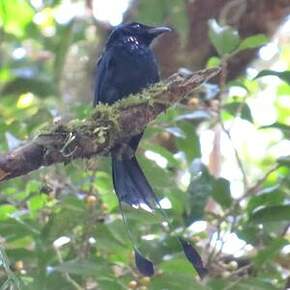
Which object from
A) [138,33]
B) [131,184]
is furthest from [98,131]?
[138,33]

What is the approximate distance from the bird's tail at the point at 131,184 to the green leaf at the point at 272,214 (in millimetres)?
412

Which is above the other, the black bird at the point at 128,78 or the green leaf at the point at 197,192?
the black bird at the point at 128,78

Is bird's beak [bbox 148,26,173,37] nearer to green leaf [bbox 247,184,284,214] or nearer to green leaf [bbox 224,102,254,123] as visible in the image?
green leaf [bbox 224,102,254,123]

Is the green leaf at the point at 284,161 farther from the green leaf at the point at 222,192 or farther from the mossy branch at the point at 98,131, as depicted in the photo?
the mossy branch at the point at 98,131

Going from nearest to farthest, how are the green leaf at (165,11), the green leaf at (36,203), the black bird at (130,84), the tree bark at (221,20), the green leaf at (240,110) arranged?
the black bird at (130,84)
the green leaf at (36,203)
the green leaf at (240,110)
the green leaf at (165,11)
the tree bark at (221,20)

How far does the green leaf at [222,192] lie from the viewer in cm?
324

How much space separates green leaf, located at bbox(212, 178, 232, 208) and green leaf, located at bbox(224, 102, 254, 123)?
0.82 feet

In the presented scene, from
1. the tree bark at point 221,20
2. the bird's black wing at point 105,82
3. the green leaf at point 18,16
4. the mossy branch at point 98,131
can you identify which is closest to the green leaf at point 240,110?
the bird's black wing at point 105,82

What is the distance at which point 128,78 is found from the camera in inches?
129

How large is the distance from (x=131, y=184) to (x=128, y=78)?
50 centimetres

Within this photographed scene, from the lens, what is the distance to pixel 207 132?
13.6 ft

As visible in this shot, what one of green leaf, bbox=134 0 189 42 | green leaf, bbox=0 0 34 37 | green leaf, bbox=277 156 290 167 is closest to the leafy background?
green leaf, bbox=277 156 290 167

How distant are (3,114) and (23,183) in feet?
1.28

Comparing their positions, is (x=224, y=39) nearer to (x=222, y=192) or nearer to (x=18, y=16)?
(x=222, y=192)
